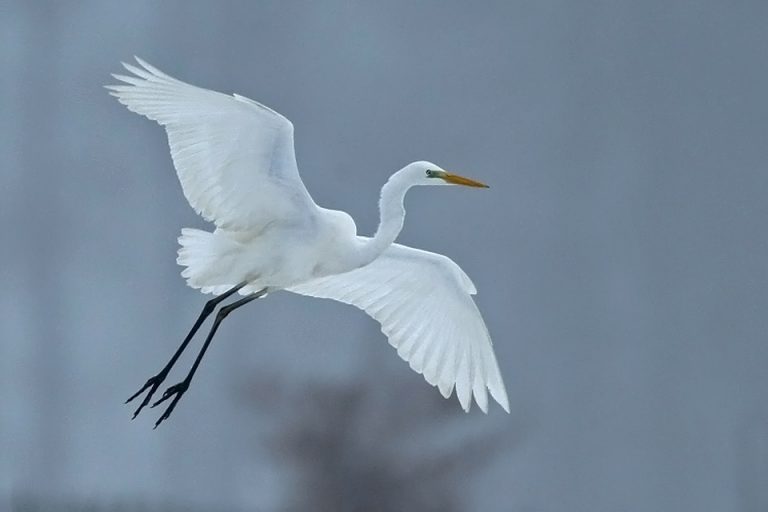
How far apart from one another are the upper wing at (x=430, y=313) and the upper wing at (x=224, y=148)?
332mm

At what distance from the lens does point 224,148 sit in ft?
8.58

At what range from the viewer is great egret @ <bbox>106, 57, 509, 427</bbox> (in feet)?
8.46

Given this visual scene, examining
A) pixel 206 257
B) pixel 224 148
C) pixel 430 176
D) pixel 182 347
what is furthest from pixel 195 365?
pixel 430 176

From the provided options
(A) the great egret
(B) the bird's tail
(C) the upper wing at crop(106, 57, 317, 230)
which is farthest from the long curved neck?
(B) the bird's tail

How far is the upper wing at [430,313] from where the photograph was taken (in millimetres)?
3029

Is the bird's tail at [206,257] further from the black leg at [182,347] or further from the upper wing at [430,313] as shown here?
the upper wing at [430,313]

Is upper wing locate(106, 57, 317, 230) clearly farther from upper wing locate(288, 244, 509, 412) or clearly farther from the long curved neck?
upper wing locate(288, 244, 509, 412)

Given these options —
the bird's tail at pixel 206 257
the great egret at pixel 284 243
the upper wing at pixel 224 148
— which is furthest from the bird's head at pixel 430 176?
the bird's tail at pixel 206 257

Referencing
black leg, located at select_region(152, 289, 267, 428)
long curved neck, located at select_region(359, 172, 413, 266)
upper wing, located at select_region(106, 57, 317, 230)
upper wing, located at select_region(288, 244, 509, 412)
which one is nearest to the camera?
upper wing, located at select_region(106, 57, 317, 230)

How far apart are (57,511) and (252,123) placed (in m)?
3.07

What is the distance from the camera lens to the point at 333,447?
5.05 meters

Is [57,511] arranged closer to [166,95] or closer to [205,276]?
[205,276]

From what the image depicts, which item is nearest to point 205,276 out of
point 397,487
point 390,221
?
point 390,221

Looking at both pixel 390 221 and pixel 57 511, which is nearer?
pixel 390 221
